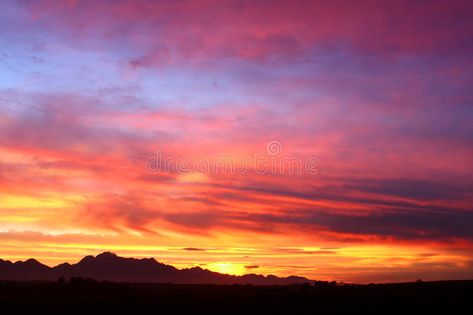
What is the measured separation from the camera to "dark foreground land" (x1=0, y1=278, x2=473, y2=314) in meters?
47.7

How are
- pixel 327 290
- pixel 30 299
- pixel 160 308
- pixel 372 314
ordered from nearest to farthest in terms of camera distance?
pixel 372 314 < pixel 160 308 < pixel 30 299 < pixel 327 290

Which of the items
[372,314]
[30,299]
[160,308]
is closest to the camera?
[372,314]

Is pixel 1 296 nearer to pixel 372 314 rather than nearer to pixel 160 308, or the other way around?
pixel 160 308

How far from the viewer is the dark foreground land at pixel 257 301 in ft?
157

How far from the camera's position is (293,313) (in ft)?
153

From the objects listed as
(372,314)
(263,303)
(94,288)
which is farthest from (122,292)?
(372,314)

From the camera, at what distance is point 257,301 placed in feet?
170

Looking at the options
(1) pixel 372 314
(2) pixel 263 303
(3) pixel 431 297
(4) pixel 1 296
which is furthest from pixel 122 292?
(3) pixel 431 297

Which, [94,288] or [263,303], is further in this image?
[94,288]

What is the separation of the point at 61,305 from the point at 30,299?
15.6 ft

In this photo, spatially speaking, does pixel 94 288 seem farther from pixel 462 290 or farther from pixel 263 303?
pixel 462 290

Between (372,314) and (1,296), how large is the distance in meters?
36.2

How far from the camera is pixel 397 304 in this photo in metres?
48.3

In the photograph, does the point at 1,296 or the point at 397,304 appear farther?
the point at 1,296
